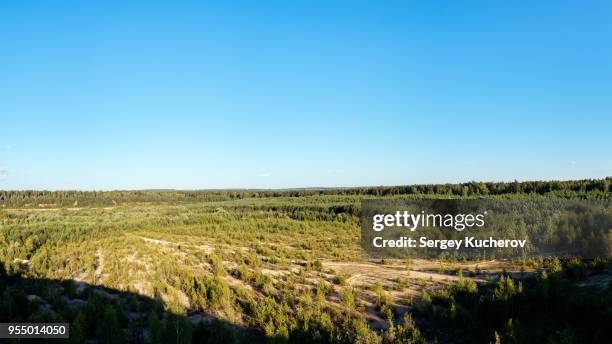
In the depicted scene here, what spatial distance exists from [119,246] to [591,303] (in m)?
16.3

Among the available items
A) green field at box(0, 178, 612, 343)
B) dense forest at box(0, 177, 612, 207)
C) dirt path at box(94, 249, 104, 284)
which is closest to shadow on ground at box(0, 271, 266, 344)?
green field at box(0, 178, 612, 343)

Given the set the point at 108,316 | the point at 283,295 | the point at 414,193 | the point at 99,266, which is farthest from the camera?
the point at 414,193

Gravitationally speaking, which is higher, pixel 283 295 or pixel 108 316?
pixel 108 316

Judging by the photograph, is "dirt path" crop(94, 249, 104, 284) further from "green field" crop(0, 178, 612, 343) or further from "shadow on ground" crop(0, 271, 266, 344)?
"shadow on ground" crop(0, 271, 266, 344)

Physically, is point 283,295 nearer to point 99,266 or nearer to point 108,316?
→ point 108,316

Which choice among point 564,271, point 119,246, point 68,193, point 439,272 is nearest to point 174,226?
point 119,246

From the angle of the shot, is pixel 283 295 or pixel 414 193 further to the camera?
pixel 414 193

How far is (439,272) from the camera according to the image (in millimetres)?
13258

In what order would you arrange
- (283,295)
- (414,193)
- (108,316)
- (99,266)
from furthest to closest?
1. (414,193)
2. (99,266)
3. (283,295)
4. (108,316)

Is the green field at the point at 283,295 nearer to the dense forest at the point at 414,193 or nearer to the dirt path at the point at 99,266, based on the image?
the dirt path at the point at 99,266

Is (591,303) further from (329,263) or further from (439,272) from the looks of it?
(329,263)

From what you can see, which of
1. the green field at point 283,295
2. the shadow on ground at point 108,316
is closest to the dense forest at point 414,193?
the green field at point 283,295

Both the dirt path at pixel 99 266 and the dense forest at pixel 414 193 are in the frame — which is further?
the dense forest at pixel 414 193

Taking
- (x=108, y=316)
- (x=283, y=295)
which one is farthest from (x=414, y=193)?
(x=108, y=316)
